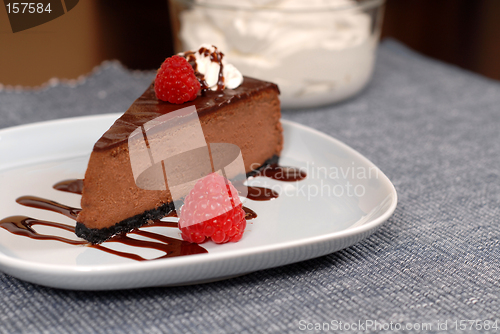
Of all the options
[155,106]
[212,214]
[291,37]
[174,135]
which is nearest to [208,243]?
[212,214]

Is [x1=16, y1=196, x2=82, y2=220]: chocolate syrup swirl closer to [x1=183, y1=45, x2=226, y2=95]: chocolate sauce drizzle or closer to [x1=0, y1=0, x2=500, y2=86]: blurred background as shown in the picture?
[x1=183, y1=45, x2=226, y2=95]: chocolate sauce drizzle

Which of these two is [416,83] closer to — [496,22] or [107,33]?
[496,22]

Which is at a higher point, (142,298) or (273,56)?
(273,56)

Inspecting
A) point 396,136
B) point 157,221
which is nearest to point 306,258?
point 157,221

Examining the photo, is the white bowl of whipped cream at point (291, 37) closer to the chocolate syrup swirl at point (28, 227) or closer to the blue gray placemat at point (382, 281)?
the blue gray placemat at point (382, 281)

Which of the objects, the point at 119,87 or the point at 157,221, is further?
the point at 119,87

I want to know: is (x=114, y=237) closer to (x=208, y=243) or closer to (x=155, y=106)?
(x=208, y=243)

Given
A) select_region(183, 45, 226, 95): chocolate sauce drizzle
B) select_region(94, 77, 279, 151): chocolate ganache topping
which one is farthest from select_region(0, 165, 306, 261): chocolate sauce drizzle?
select_region(183, 45, 226, 95): chocolate sauce drizzle
